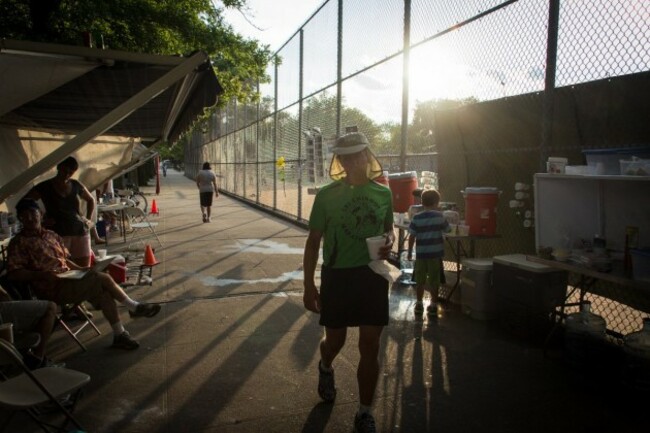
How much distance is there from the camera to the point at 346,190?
3018mm

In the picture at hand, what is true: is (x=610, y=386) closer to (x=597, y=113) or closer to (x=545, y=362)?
(x=545, y=362)

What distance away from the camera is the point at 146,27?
12.0 meters

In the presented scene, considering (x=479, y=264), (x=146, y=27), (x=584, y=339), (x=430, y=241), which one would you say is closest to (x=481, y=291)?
(x=479, y=264)

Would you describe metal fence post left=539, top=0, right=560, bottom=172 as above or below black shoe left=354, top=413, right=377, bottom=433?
above

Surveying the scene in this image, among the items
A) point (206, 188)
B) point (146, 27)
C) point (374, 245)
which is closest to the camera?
point (374, 245)

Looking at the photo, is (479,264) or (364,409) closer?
(364,409)

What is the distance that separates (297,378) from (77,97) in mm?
3808

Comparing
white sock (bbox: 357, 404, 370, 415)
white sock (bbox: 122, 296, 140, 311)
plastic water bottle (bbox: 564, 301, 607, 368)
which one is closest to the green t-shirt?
white sock (bbox: 357, 404, 370, 415)

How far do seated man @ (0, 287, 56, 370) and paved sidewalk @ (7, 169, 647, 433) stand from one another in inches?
17.2

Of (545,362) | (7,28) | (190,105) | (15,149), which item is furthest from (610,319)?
(7,28)

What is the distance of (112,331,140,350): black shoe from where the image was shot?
4.48 metres

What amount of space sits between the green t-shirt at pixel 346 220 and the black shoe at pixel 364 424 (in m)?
0.93

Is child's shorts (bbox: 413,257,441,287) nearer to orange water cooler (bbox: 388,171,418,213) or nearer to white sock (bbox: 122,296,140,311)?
orange water cooler (bbox: 388,171,418,213)

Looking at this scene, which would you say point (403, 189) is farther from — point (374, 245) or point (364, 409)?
point (364, 409)
